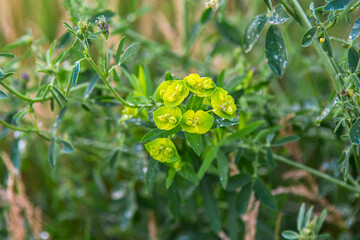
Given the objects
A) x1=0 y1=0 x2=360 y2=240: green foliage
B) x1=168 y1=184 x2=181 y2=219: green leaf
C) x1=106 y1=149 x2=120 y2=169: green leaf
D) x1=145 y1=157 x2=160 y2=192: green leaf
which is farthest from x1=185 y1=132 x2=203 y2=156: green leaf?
x1=106 y1=149 x2=120 y2=169: green leaf

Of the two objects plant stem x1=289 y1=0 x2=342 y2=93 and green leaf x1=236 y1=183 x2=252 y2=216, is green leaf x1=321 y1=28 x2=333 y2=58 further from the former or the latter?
green leaf x1=236 y1=183 x2=252 y2=216

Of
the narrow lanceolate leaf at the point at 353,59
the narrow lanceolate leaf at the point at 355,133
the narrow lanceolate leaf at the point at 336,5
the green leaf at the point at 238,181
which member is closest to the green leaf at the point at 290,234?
the green leaf at the point at 238,181

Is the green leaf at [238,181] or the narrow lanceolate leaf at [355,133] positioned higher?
the narrow lanceolate leaf at [355,133]

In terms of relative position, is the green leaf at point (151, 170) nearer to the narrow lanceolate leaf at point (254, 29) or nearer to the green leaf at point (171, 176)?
the green leaf at point (171, 176)

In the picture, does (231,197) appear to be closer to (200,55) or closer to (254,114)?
(254,114)

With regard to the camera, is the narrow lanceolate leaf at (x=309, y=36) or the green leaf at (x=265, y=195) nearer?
the narrow lanceolate leaf at (x=309, y=36)

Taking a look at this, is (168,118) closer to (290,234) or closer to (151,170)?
(151,170)
